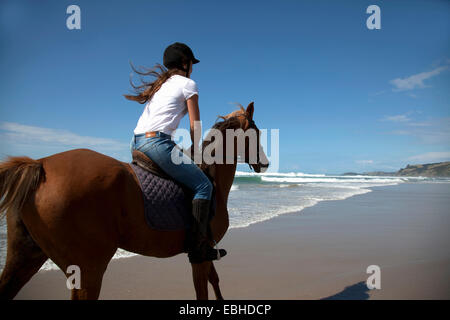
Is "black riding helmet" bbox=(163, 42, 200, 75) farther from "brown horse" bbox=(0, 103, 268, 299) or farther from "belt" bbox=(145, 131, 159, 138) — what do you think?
"brown horse" bbox=(0, 103, 268, 299)

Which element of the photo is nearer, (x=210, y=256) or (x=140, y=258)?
(x=210, y=256)

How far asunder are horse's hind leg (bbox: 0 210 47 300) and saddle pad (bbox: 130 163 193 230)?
90 cm

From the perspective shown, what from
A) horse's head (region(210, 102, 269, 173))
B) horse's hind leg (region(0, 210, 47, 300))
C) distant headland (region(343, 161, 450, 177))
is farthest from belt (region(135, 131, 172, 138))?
distant headland (region(343, 161, 450, 177))

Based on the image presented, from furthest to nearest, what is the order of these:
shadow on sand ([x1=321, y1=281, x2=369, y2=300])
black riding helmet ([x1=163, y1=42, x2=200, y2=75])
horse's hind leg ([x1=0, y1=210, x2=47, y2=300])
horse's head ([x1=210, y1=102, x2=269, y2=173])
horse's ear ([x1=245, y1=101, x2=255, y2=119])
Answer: shadow on sand ([x1=321, y1=281, x2=369, y2=300])
horse's ear ([x1=245, y1=101, x2=255, y2=119])
horse's head ([x1=210, y1=102, x2=269, y2=173])
black riding helmet ([x1=163, y1=42, x2=200, y2=75])
horse's hind leg ([x1=0, y1=210, x2=47, y2=300])

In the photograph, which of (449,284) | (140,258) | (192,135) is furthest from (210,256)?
(449,284)

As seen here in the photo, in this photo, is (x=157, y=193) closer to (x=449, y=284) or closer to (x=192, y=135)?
(x=192, y=135)

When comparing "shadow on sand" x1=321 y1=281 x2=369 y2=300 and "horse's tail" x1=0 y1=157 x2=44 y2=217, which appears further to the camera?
"shadow on sand" x1=321 y1=281 x2=369 y2=300

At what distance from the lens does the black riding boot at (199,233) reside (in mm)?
2549

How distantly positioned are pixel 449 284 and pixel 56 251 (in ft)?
15.7

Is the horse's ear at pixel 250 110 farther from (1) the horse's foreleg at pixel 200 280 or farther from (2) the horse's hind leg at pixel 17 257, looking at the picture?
(2) the horse's hind leg at pixel 17 257

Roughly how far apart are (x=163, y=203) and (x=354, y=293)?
9.75 feet

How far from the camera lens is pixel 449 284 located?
3.85 metres

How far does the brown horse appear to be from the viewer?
192 centimetres
